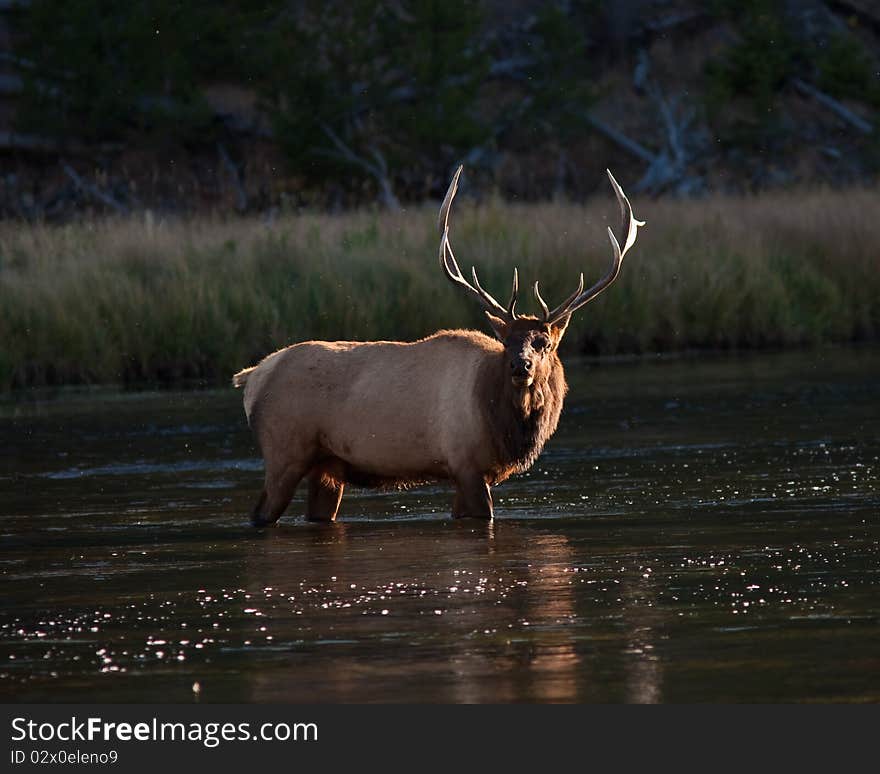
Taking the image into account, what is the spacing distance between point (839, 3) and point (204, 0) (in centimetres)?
1734

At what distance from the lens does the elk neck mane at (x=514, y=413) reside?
12625mm

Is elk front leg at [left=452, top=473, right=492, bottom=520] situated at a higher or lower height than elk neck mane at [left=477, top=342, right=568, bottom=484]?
lower

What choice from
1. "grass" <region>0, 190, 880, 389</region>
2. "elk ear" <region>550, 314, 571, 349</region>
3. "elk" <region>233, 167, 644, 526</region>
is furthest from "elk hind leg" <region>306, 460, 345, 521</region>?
"grass" <region>0, 190, 880, 389</region>

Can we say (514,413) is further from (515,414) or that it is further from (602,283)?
(602,283)

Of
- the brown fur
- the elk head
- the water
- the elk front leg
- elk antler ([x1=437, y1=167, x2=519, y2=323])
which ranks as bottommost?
the water

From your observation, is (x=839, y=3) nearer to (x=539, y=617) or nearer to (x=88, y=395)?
(x=88, y=395)

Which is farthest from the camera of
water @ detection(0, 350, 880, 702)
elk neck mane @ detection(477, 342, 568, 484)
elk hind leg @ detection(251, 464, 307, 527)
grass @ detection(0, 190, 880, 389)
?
grass @ detection(0, 190, 880, 389)

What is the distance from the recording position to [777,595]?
9422mm

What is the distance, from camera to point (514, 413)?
1262cm

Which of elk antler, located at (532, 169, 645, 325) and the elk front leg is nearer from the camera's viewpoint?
the elk front leg

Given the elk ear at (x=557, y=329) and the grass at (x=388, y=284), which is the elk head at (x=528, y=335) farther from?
the grass at (x=388, y=284)

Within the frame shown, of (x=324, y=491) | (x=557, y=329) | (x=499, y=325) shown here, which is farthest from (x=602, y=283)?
(x=324, y=491)

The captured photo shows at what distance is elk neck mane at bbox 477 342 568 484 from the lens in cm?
1262

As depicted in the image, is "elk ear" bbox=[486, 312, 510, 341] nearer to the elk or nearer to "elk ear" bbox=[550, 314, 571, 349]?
the elk
